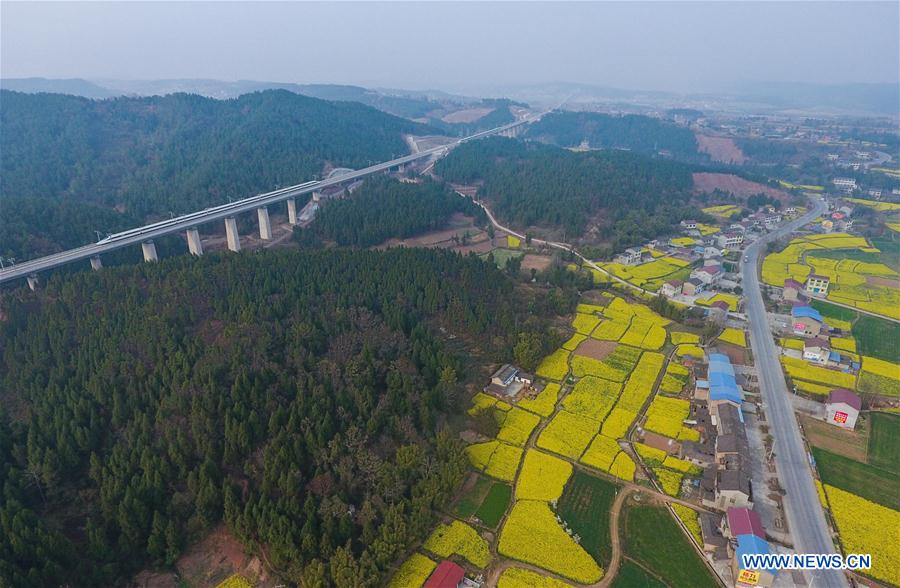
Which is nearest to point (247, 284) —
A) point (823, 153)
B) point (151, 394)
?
point (151, 394)

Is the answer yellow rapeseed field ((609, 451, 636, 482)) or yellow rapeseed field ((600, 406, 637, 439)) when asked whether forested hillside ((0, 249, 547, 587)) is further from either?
yellow rapeseed field ((609, 451, 636, 482))

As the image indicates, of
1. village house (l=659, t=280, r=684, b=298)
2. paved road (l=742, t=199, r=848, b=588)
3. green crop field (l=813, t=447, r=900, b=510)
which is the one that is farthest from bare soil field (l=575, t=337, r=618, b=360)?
green crop field (l=813, t=447, r=900, b=510)

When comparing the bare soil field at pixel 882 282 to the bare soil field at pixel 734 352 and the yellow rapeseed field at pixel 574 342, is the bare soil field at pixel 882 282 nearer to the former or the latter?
the bare soil field at pixel 734 352

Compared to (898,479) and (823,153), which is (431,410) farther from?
(823,153)

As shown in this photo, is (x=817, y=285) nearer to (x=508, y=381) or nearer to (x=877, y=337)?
(x=877, y=337)

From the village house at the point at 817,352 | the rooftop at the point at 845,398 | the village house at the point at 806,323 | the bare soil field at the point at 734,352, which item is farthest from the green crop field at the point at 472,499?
the village house at the point at 806,323

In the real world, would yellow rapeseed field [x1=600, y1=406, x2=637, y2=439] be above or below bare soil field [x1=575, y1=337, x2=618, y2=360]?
below
